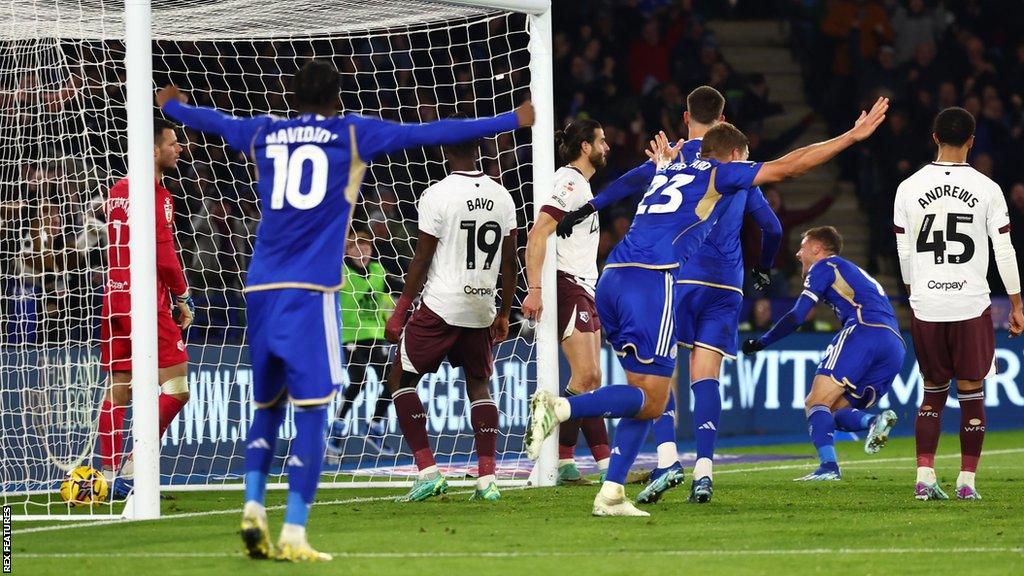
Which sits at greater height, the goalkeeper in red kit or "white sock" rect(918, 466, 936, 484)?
the goalkeeper in red kit

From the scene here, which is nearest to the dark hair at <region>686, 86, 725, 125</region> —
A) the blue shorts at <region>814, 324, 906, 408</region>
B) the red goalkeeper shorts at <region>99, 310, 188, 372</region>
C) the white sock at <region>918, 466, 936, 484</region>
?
the white sock at <region>918, 466, 936, 484</region>

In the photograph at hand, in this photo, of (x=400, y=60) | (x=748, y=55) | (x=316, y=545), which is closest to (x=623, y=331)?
(x=316, y=545)

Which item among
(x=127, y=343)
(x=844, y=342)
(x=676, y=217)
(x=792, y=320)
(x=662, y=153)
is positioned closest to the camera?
(x=676, y=217)

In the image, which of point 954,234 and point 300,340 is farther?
point 954,234

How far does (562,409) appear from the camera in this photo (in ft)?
22.9

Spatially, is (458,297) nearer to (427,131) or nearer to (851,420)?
(427,131)

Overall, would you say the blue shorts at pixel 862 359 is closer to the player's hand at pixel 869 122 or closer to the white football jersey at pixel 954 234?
the white football jersey at pixel 954 234

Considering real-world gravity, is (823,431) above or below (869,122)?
below

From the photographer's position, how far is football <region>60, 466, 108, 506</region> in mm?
8344

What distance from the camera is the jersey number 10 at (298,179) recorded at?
5859mm

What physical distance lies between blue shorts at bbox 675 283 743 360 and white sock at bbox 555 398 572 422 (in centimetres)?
155

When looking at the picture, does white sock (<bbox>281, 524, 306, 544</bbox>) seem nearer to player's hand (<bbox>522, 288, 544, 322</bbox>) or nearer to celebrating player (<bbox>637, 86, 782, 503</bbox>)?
player's hand (<bbox>522, 288, 544, 322</bbox>)

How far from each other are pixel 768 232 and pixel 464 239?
171 cm

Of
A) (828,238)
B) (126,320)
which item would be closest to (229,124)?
(126,320)
